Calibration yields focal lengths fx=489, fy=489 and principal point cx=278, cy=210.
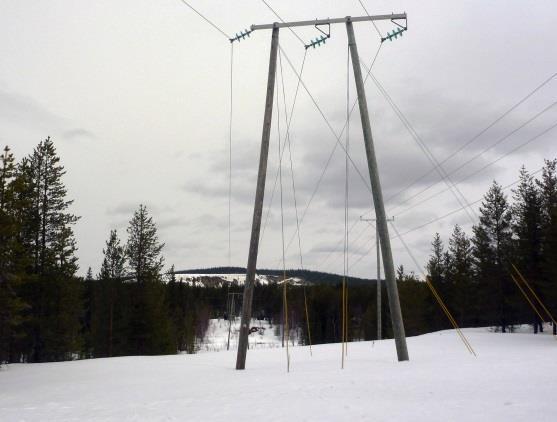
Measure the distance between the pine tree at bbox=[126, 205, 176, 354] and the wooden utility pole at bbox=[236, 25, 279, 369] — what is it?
2514 centimetres

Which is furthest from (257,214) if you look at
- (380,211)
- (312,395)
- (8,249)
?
(8,249)

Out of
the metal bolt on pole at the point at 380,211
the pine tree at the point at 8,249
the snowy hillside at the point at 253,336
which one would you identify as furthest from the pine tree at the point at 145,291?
the snowy hillside at the point at 253,336

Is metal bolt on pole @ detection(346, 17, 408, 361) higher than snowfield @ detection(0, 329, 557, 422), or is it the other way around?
metal bolt on pole @ detection(346, 17, 408, 361)

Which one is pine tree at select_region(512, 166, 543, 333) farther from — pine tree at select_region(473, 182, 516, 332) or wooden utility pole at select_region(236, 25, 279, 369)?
wooden utility pole at select_region(236, 25, 279, 369)

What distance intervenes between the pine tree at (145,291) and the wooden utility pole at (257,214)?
25.1 metres

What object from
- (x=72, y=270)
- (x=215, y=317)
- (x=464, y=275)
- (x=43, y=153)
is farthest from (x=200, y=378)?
(x=215, y=317)

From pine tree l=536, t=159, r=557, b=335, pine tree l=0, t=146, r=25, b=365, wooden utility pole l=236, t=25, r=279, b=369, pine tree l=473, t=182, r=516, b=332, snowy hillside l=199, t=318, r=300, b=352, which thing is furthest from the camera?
snowy hillside l=199, t=318, r=300, b=352

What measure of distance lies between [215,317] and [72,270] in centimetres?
13053

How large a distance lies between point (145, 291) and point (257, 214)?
2601 centimetres

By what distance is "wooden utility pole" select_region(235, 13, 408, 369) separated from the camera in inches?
590

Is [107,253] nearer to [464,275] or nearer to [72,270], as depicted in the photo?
[72,270]

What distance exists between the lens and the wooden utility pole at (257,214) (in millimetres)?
15266

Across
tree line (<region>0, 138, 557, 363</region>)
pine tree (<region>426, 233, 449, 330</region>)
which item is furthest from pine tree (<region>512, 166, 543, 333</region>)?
pine tree (<region>426, 233, 449, 330</region>)

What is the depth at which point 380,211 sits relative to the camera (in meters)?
15.3
